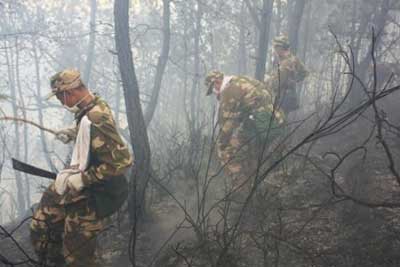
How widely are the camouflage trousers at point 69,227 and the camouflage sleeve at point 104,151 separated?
0.90 ft

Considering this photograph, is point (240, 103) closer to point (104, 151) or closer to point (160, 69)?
point (104, 151)

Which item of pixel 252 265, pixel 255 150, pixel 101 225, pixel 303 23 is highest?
pixel 303 23

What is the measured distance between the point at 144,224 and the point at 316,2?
10.2 meters

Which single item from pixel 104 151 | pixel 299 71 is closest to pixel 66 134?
pixel 104 151

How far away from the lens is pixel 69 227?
3.44 meters

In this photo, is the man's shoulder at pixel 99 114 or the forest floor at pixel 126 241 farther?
the forest floor at pixel 126 241

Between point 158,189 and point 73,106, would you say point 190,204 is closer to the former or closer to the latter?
point 158,189

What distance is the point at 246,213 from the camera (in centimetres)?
443

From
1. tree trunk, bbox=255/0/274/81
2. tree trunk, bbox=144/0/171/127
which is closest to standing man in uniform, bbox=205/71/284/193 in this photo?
tree trunk, bbox=144/0/171/127

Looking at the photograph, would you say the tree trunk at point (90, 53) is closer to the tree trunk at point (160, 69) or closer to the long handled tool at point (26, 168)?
the tree trunk at point (160, 69)

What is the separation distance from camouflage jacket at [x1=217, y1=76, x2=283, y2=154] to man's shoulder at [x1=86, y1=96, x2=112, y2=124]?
2233mm

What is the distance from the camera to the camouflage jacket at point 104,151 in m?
3.36

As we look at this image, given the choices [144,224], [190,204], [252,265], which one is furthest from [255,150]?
[252,265]

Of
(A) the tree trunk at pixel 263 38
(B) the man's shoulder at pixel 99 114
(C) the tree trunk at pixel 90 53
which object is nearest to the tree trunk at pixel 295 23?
(A) the tree trunk at pixel 263 38
